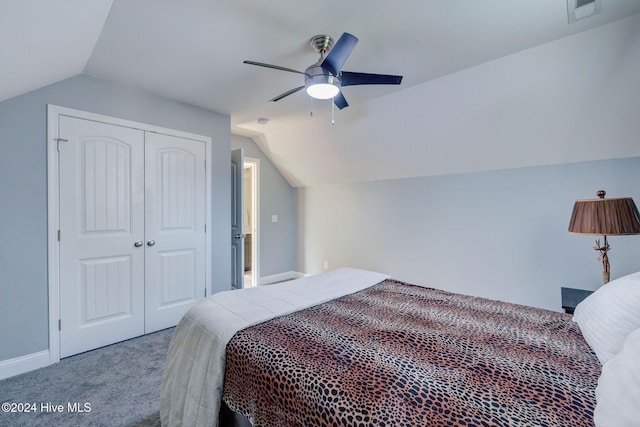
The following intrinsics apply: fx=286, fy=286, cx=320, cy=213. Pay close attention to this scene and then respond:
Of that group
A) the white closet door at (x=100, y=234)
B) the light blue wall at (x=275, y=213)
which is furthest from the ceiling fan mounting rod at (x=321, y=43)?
the light blue wall at (x=275, y=213)

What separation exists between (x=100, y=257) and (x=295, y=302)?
2123 mm

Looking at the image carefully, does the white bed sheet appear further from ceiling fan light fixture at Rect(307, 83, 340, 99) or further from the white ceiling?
the white ceiling

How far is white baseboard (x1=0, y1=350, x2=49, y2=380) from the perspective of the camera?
219 centimetres

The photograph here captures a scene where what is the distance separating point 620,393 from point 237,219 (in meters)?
3.63

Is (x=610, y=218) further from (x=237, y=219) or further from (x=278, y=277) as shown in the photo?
(x=278, y=277)

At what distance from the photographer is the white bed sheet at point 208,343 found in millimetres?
1332

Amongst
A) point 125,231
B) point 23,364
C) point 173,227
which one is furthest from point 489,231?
point 23,364

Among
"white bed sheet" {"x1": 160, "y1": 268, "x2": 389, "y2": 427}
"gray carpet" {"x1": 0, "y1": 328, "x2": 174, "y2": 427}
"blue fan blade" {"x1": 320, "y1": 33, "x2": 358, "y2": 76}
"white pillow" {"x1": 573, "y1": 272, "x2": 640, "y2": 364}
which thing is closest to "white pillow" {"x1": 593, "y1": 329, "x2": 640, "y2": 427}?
"white pillow" {"x1": 573, "y1": 272, "x2": 640, "y2": 364}

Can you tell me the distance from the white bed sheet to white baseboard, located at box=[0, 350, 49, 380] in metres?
1.54

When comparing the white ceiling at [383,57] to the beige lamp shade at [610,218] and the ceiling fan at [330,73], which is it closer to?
the ceiling fan at [330,73]

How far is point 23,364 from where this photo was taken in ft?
7.42

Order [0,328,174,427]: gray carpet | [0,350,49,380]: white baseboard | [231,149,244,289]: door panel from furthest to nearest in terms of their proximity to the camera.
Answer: [231,149,244,289]: door panel, [0,350,49,380]: white baseboard, [0,328,174,427]: gray carpet

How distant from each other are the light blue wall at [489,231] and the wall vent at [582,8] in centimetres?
139

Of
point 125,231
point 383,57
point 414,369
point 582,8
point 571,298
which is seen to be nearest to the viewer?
point 414,369
